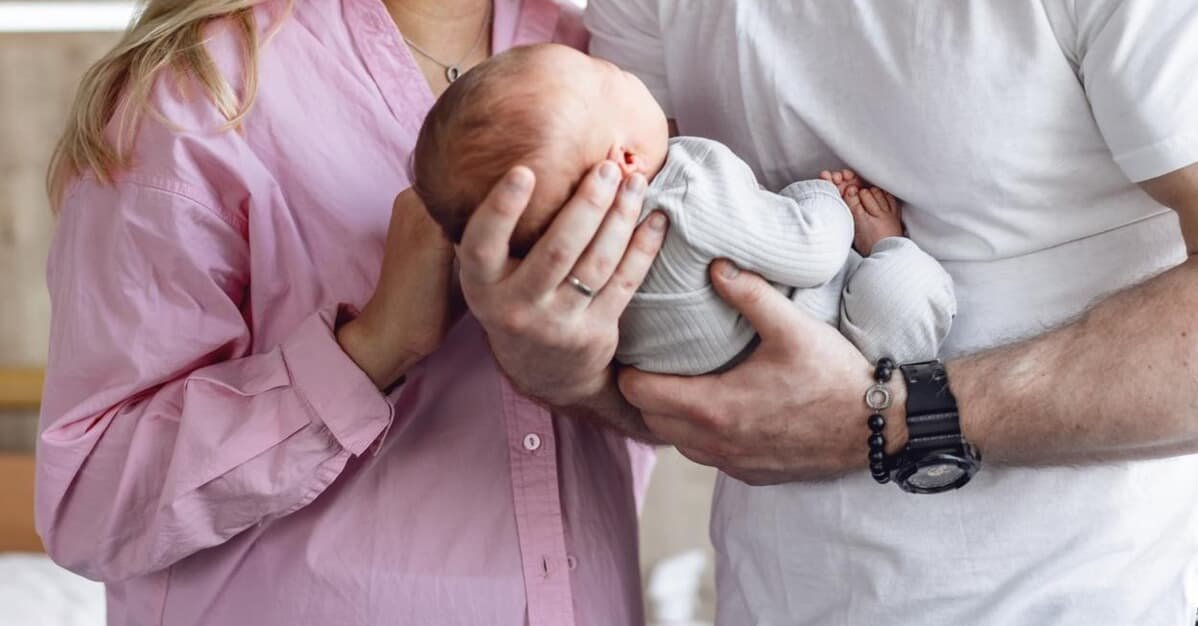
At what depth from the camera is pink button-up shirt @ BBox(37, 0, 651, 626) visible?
50.8 inches

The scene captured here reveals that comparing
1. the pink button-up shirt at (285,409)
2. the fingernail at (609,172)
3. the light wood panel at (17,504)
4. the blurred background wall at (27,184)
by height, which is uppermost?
the fingernail at (609,172)

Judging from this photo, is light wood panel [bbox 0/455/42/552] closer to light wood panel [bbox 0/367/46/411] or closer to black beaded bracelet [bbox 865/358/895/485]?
light wood panel [bbox 0/367/46/411]

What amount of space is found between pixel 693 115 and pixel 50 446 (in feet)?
2.65

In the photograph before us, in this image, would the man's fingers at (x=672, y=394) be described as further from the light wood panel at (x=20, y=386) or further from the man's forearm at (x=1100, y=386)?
the light wood panel at (x=20, y=386)

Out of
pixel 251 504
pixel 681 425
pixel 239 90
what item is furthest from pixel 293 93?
pixel 681 425

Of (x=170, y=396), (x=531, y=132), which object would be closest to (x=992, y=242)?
(x=531, y=132)

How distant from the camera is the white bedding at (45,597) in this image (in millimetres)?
2617

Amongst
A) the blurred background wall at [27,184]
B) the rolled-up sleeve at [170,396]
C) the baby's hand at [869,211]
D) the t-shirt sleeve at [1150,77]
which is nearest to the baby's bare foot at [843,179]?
the baby's hand at [869,211]

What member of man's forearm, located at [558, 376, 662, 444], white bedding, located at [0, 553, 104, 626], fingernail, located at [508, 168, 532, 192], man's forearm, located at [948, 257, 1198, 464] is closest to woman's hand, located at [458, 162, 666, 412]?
fingernail, located at [508, 168, 532, 192]

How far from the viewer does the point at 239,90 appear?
1340 mm

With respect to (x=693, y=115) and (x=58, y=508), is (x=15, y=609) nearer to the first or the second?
(x=58, y=508)

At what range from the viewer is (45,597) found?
2689 mm

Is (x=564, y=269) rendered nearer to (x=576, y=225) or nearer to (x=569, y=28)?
(x=576, y=225)

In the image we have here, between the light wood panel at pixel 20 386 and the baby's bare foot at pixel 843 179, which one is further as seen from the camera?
the light wood panel at pixel 20 386
